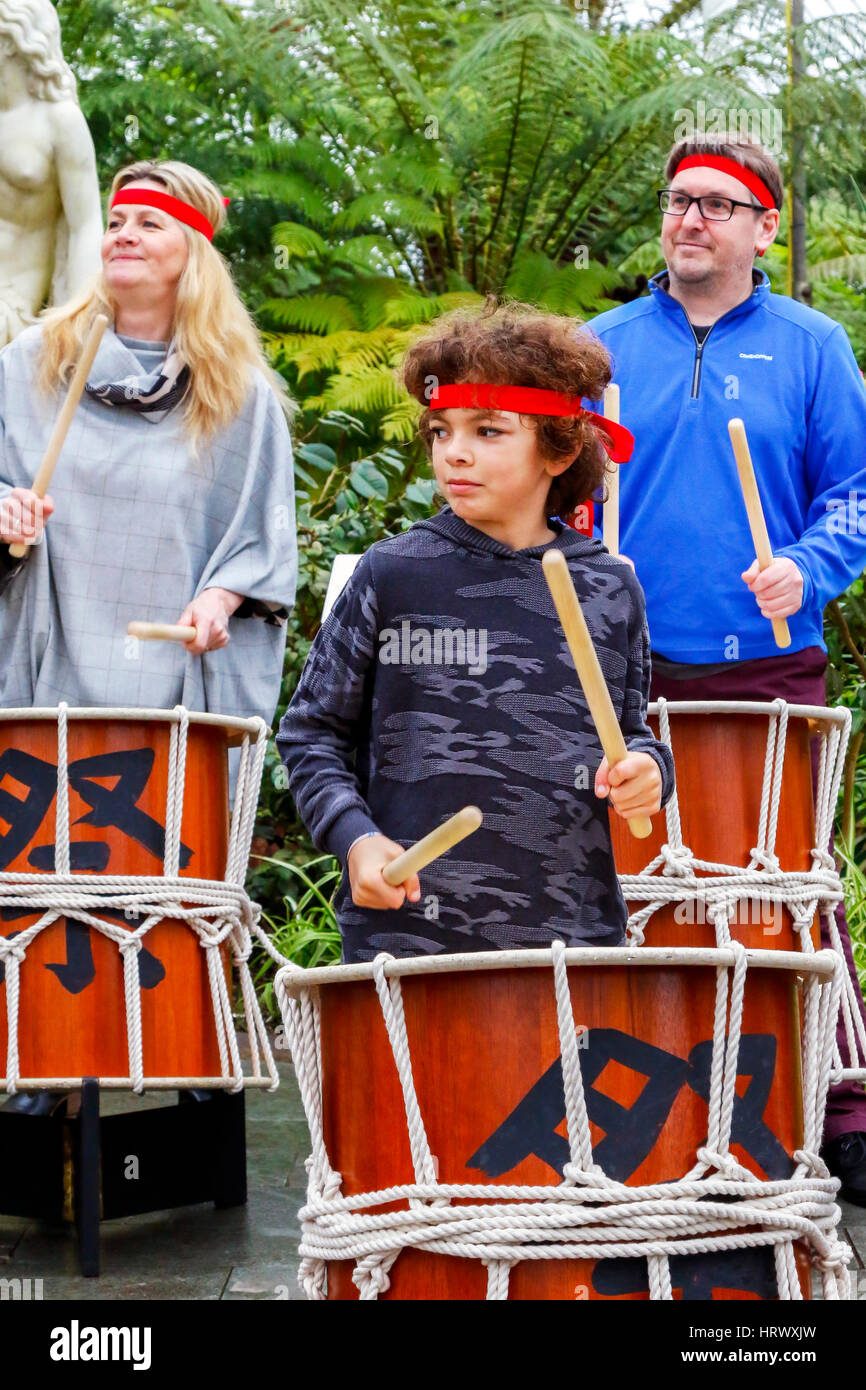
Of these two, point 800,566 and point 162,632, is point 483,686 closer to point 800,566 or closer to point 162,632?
point 162,632

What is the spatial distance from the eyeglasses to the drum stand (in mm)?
A: 1752

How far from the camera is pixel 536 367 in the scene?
210 centimetres

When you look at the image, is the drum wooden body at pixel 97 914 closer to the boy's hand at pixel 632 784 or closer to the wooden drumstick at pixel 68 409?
the wooden drumstick at pixel 68 409

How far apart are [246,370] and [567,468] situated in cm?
114

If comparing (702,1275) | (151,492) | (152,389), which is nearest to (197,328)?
(152,389)

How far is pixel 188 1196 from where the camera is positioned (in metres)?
2.95

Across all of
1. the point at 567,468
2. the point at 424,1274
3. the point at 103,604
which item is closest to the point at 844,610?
the point at 103,604

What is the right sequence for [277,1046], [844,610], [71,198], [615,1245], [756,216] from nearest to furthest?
1. [615,1245]
2. [756,216]
3. [277,1046]
4. [71,198]
5. [844,610]

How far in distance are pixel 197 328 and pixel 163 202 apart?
255 millimetres

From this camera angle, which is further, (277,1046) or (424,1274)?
(277,1046)

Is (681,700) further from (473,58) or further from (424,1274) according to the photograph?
(473,58)

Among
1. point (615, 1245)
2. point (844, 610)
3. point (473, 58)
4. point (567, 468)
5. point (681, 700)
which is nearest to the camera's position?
point (615, 1245)

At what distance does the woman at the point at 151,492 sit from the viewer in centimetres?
301
